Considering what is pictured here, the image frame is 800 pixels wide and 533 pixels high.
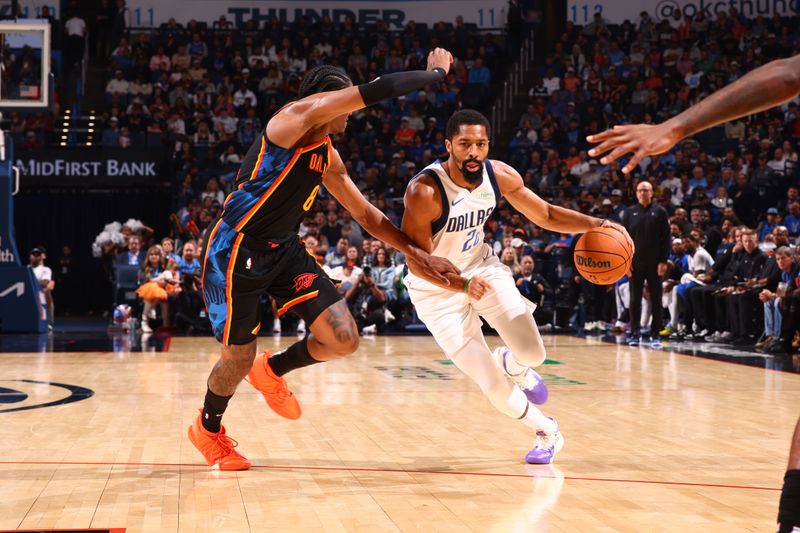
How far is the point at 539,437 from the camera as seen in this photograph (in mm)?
5008

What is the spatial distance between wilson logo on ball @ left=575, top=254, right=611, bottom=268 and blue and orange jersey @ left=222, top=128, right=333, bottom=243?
1.64m

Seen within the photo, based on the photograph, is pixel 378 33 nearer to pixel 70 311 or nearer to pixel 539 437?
pixel 70 311

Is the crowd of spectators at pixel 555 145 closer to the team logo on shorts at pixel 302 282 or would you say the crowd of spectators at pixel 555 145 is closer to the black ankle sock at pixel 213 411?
the team logo on shorts at pixel 302 282

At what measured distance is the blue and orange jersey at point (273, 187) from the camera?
4.50 meters

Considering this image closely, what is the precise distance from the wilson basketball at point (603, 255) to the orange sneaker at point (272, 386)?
5.76 ft

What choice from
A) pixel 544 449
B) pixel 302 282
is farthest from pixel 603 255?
pixel 302 282

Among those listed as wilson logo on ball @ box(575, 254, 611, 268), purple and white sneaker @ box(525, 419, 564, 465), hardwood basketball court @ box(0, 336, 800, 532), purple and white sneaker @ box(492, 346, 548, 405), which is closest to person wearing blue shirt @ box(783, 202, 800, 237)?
hardwood basketball court @ box(0, 336, 800, 532)

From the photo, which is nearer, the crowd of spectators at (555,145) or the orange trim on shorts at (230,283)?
the orange trim on shorts at (230,283)

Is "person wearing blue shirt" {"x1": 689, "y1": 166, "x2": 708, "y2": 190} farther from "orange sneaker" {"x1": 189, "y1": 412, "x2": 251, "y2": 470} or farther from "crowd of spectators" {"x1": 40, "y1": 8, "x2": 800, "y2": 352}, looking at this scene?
"orange sneaker" {"x1": 189, "y1": 412, "x2": 251, "y2": 470}

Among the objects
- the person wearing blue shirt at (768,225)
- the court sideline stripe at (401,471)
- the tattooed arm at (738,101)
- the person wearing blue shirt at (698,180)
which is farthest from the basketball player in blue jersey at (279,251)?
the person wearing blue shirt at (698,180)

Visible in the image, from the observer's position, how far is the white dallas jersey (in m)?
5.09

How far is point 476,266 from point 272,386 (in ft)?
4.22

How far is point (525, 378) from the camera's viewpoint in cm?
545

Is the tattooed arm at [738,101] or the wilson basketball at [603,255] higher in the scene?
the tattooed arm at [738,101]
